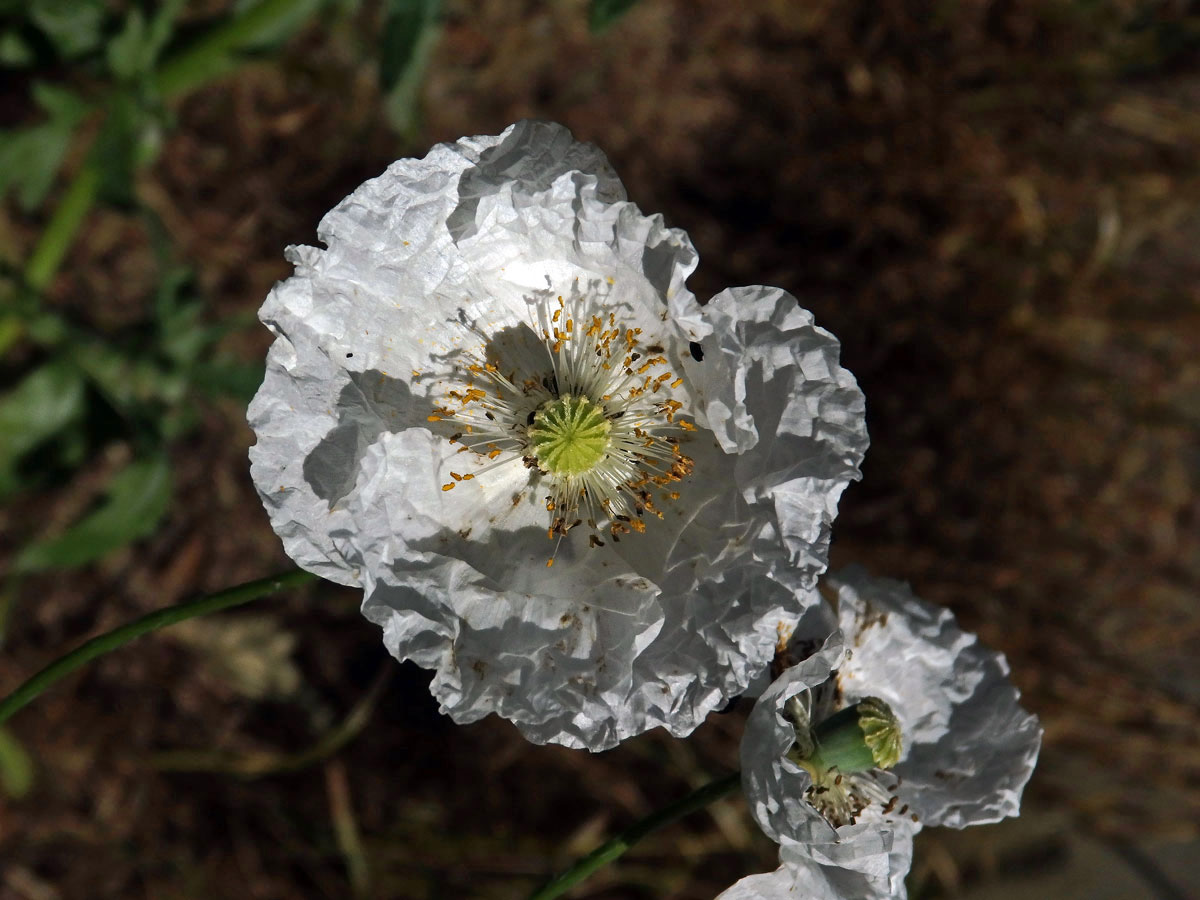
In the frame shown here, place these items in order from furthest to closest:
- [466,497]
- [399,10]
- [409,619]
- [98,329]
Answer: [98,329], [399,10], [466,497], [409,619]

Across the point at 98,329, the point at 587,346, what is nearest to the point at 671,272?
the point at 587,346

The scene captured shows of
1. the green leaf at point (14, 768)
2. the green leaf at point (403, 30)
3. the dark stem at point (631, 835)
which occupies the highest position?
the green leaf at point (403, 30)

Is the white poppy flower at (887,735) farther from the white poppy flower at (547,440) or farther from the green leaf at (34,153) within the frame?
the green leaf at (34,153)

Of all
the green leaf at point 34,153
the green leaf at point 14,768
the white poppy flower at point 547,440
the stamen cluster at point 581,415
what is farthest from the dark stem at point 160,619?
the green leaf at point 14,768

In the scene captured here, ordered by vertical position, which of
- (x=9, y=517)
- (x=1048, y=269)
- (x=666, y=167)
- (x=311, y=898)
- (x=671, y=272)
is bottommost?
(x=311, y=898)

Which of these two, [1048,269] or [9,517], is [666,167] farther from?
[9,517]

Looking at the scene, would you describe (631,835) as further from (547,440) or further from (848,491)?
(848,491)

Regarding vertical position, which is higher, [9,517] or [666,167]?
[666,167]
